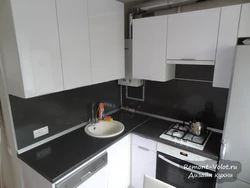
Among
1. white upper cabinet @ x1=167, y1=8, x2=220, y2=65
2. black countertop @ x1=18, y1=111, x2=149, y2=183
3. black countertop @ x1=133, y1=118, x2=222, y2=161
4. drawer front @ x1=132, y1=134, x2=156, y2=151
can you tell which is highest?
white upper cabinet @ x1=167, y1=8, x2=220, y2=65

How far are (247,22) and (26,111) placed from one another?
1914 mm

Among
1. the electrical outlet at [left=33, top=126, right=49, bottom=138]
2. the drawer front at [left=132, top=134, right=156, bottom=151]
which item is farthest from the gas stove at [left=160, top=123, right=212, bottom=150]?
the electrical outlet at [left=33, top=126, right=49, bottom=138]

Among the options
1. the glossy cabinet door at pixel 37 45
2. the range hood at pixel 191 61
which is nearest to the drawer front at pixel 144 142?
the range hood at pixel 191 61

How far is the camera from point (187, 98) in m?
1.91

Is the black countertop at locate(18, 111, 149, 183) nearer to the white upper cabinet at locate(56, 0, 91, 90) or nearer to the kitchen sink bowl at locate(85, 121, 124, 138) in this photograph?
the kitchen sink bowl at locate(85, 121, 124, 138)

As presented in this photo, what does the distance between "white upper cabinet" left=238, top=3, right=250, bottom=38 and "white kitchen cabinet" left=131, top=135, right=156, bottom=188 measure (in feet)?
4.09

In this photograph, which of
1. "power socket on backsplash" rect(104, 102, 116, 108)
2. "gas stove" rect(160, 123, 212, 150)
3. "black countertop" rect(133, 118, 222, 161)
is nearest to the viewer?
"black countertop" rect(133, 118, 222, 161)

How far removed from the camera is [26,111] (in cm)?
140

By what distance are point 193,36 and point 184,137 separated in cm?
99

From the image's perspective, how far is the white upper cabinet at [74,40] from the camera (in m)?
1.24

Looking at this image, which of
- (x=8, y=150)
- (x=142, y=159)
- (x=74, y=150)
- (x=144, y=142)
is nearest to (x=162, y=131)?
(x=144, y=142)

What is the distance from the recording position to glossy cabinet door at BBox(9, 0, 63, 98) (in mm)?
1019

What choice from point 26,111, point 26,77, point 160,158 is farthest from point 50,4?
point 160,158

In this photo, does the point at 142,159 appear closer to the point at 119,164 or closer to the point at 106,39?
the point at 119,164
